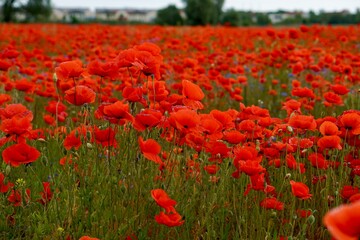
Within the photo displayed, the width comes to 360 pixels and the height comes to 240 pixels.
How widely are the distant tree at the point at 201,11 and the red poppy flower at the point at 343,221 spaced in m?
28.4

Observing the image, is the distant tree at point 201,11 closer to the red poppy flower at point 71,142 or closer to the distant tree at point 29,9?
the distant tree at point 29,9

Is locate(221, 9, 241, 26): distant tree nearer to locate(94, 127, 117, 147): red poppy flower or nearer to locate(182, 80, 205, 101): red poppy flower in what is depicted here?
locate(182, 80, 205, 101): red poppy flower

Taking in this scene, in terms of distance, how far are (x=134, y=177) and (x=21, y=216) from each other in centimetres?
52

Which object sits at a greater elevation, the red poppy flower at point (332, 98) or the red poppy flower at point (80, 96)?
the red poppy flower at point (80, 96)

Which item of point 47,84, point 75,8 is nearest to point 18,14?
point 47,84

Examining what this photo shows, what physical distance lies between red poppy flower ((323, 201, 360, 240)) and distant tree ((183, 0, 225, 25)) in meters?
28.4

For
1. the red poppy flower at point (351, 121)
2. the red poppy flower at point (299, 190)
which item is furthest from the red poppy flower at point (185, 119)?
the red poppy flower at point (351, 121)

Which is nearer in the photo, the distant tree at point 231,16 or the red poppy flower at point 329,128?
the red poppy flower at point 329,128

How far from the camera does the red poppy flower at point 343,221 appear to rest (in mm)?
Result: 705

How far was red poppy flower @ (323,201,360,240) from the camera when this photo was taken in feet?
2.31

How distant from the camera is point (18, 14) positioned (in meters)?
31.1

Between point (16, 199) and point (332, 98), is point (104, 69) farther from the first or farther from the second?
point (332, 98)

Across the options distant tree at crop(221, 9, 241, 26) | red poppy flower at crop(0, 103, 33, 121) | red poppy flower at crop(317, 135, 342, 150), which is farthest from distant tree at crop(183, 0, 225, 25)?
red poppy flower at crop(317, 135, 342, 150)

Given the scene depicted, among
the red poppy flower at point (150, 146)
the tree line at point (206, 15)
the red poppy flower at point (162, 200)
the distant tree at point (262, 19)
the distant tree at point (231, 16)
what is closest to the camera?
the red poppy flower at point (162, 200)
